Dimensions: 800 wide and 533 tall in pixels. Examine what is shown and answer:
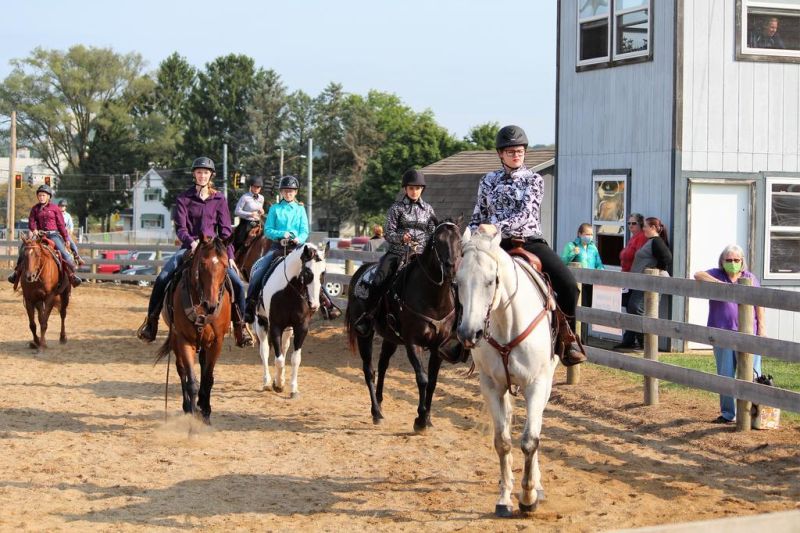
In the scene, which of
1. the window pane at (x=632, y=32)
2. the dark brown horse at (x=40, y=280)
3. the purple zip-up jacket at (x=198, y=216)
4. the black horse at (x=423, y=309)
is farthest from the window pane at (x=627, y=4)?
the dark brown horse at (x=40, y=280)

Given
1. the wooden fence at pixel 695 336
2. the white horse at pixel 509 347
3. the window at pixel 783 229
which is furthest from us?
the window at pixel 783 229

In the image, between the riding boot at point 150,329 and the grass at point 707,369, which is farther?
the grass at point 707,369

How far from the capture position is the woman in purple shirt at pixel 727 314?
10.6 m

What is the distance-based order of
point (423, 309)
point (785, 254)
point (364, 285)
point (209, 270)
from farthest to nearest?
point (785, 254), point (364, 285), point (423, 309), point (209, 270)

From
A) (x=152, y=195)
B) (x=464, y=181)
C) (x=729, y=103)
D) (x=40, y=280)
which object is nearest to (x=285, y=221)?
(x=40, y=280)

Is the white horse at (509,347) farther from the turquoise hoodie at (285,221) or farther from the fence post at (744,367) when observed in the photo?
the turquoise hoodie at (285,221)

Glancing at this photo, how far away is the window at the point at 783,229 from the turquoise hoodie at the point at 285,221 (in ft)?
23.7

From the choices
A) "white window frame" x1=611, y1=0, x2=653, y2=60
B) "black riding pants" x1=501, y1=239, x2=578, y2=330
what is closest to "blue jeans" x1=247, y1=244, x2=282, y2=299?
"black riding pants" x1=501, y1=239, x2=578, y2=330

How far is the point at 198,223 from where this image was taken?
11039 millimetres

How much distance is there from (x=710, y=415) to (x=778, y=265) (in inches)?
238

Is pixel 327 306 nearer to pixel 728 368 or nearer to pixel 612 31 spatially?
pixel 728 368

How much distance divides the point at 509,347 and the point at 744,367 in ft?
11.6

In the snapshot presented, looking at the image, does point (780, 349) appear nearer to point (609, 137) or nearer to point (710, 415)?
point (710, 415)

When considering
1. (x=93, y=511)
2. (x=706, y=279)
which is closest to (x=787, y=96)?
(x=706, y=279)
